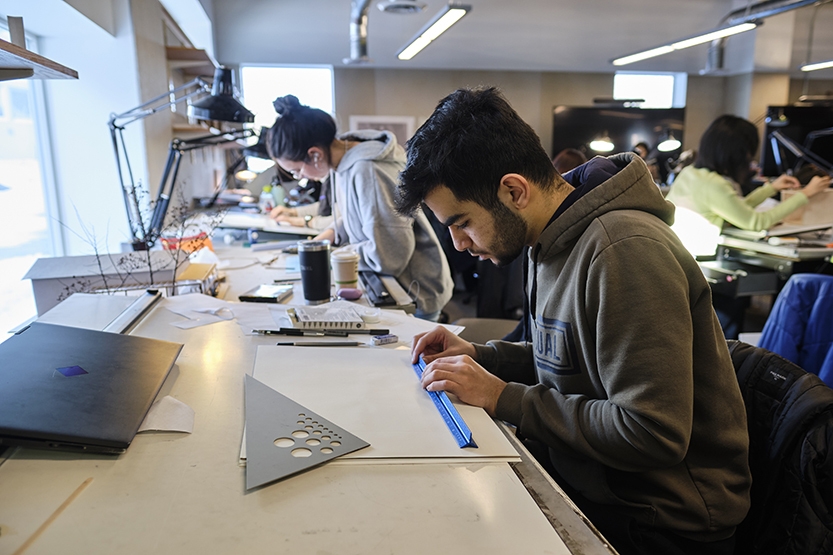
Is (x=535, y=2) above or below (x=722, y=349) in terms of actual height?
above

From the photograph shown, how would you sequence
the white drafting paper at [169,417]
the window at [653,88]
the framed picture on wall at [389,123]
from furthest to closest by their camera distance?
the window at [653,88] → the framed picture on wall at [389,123] → the white drafting paper at [169,417]

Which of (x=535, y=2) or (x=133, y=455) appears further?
(x=535, y=2)

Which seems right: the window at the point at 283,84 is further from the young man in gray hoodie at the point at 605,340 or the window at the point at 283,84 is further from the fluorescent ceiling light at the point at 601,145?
the young man in gray hoodie at the point at 605,340

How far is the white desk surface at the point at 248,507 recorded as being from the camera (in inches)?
22.7

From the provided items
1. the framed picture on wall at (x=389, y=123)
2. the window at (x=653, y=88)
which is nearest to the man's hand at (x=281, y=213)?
the framed picture on wall at (x=389, y=123)

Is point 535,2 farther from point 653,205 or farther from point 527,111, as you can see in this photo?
point 653,205

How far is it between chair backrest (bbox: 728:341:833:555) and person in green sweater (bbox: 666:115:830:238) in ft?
8.05

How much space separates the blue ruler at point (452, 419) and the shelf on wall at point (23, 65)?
0.74 meters

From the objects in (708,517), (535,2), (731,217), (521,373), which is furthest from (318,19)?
(708,517)

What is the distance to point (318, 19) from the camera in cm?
634

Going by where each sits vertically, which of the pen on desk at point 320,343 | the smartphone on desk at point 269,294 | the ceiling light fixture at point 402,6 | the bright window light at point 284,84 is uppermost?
the ceiling light fixture at point 402,6

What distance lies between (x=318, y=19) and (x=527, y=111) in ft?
8.77

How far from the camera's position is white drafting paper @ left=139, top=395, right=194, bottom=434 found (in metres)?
0.81

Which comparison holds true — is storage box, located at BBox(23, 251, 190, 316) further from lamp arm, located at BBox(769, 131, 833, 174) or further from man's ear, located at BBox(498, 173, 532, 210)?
lamp arm, located at BBox(769, 131, 833, 174)
